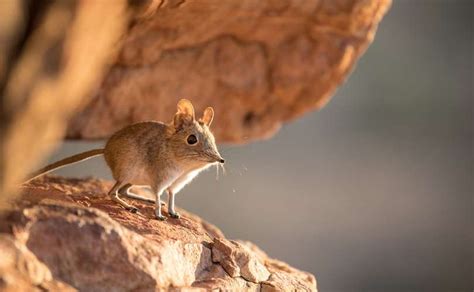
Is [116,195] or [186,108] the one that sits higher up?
[186,108]

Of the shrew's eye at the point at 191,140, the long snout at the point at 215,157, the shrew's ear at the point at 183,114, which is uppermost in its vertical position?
the shrew's ear at the point at 183,114

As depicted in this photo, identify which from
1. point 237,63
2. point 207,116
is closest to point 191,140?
point 207,116

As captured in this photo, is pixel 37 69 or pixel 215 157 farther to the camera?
pixel 215 157

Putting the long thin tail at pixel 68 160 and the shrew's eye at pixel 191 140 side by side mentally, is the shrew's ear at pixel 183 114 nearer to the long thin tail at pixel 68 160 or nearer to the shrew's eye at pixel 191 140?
the shrew's eye at pixel 191 140

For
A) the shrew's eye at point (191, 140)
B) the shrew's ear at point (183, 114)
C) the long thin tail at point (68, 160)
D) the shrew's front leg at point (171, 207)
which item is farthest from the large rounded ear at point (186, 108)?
the long thin tail at point (68, 160)

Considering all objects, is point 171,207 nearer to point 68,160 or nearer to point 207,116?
point 207,116

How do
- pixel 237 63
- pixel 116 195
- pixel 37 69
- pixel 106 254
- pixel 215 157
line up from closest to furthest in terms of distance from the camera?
pixel 106 254, pixel 37 69, pixel 215 157, pixel 116 195, pixel 237 63

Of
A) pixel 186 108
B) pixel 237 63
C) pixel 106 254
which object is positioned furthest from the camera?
pixel 237 63
